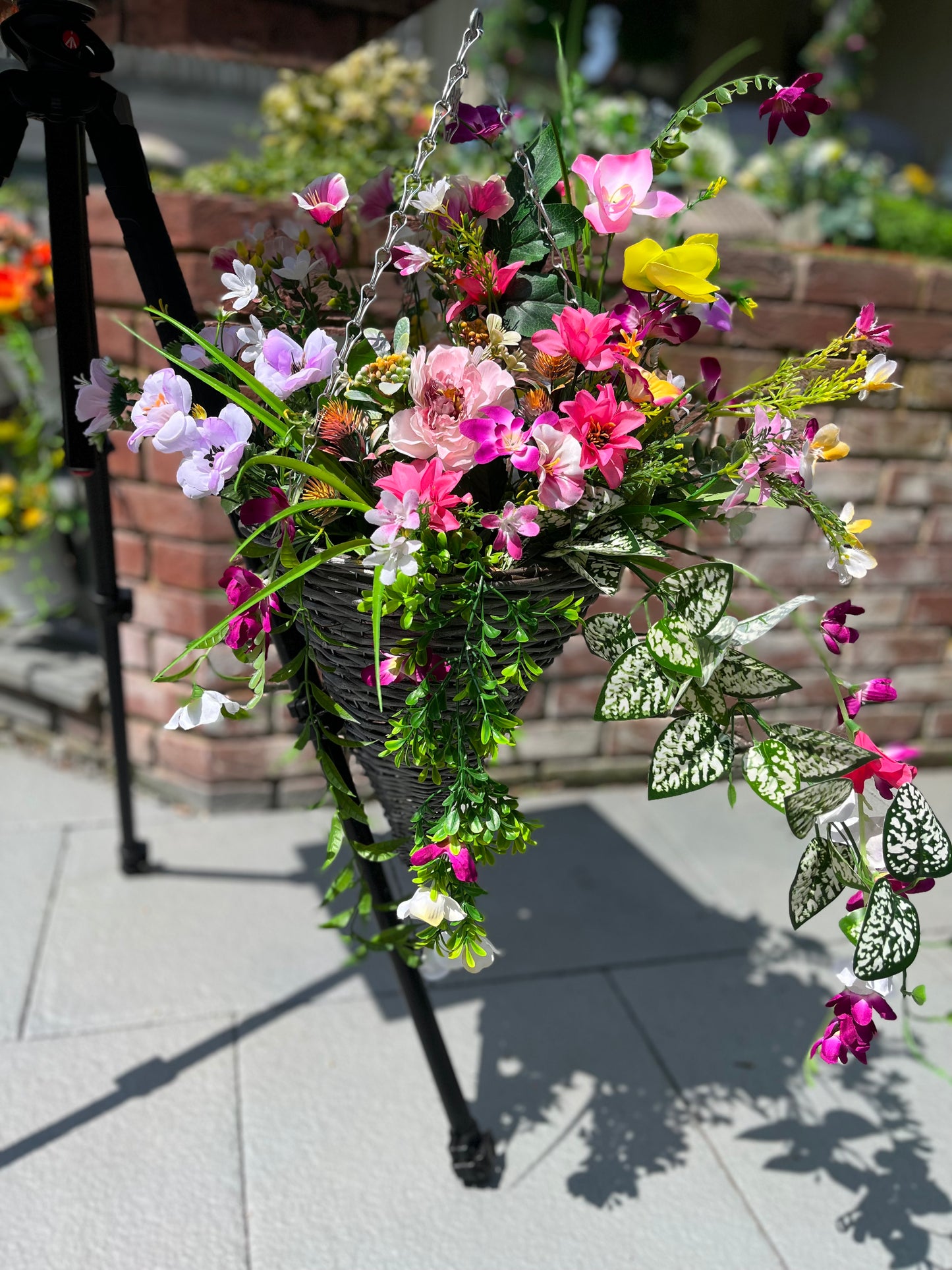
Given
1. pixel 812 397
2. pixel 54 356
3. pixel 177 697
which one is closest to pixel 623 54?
pixel 54 356

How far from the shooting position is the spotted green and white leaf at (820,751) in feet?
2.78

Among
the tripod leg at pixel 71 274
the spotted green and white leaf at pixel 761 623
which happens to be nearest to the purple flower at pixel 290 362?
the tripod leg at pixel 71 274

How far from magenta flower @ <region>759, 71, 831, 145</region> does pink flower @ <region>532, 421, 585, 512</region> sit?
362mm

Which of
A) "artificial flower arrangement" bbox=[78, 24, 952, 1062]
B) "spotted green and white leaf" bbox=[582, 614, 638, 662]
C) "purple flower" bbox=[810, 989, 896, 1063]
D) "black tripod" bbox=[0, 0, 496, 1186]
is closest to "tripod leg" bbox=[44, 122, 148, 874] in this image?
"black tripod" bbox=[0, 0, 496, 1186]

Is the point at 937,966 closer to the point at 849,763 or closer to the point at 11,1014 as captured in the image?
the point at 849,763

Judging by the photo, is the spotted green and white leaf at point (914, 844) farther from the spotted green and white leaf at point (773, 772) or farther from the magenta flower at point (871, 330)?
the magenta flower at point (871, 330)

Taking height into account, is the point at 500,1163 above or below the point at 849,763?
below

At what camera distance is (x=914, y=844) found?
0.83 meters

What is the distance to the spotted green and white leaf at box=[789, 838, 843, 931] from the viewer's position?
36.4 inches

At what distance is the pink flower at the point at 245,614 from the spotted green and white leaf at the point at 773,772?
50 cm

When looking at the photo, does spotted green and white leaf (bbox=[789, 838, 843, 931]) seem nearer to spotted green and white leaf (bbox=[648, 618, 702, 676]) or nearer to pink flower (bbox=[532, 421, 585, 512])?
spotted green and white leaf (bbox=[648, 618, 702, 676])

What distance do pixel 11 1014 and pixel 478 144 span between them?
Answer: 2736 mm

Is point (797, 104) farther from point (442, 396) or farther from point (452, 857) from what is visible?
point (452, 857)

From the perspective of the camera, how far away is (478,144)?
9.69ft
